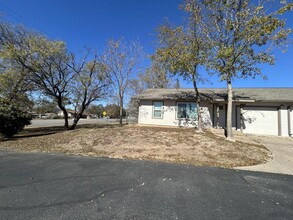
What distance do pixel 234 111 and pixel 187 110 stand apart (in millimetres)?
3806

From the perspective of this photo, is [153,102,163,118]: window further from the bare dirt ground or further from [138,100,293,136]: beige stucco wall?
the bare dirt ground

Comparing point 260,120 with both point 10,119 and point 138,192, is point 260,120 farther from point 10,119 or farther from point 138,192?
point 10,119

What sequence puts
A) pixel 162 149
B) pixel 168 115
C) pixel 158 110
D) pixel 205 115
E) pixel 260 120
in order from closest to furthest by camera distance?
pixel 162 149
pixel 260 120
pixel 205 115
pixel 168 115
pixel 158 110

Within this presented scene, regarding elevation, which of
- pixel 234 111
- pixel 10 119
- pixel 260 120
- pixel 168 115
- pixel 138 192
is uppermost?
pixel 234 111

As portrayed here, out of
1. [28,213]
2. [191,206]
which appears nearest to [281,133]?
[191,206]

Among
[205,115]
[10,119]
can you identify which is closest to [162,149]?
[205,115]

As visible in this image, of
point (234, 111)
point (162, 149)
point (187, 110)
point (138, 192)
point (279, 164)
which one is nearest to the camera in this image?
point (138, 192)

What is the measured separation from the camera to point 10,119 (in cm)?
1169

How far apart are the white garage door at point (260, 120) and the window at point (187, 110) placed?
3.93 m

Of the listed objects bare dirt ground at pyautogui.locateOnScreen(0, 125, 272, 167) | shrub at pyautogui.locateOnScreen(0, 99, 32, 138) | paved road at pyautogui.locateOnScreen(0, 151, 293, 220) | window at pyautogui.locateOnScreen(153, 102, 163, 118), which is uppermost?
window at pyautogui.locateOnScreen(153, 102, 163, 118)

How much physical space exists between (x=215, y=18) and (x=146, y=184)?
1098cm

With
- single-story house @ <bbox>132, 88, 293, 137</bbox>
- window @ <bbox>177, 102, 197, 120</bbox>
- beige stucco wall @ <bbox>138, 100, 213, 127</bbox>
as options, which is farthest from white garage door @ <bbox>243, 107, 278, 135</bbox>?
window @ <bbox>177, 102, 197, 120</bbox>

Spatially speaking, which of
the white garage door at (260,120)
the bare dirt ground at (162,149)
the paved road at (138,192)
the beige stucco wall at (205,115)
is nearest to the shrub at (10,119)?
the bare dirt ground at (162,149)

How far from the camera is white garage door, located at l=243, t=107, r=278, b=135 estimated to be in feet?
46.3
